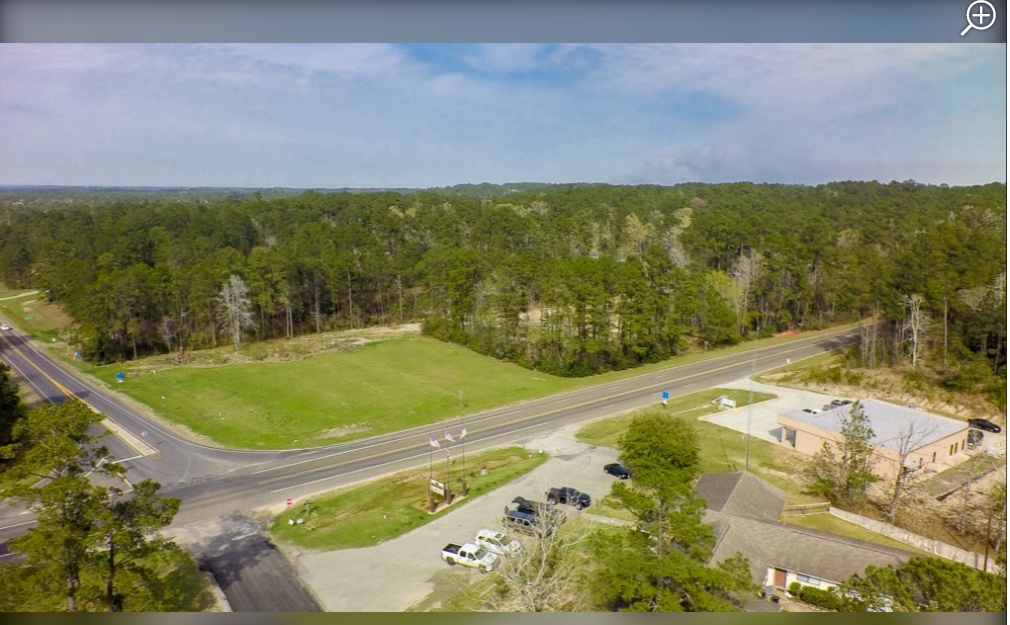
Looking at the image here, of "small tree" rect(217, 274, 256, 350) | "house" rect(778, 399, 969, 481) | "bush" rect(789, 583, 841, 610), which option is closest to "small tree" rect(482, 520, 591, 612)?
"bush" rect(789, 583, 841, 610)

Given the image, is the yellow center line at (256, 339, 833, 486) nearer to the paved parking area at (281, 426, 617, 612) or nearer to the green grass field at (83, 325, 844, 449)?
the green grass field at (83, 325, 844, 449)

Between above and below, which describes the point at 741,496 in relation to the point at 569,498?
above

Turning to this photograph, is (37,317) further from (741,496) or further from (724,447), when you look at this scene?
(741,496)

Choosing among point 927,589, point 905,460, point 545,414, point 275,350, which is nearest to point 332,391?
point 275,350

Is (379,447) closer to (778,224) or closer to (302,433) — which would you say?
(302,433)

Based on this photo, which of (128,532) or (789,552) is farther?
(789,552)

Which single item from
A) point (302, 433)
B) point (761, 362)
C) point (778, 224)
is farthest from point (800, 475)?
point (778, 224)
